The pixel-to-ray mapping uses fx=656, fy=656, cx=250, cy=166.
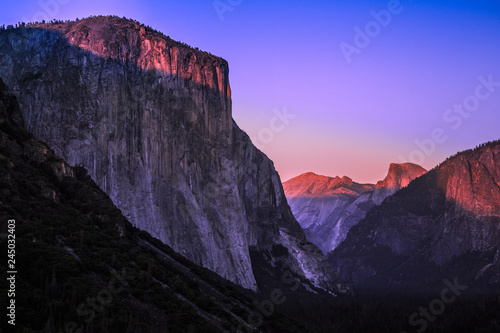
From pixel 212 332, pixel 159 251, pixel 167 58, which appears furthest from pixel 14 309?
pixel 167 58

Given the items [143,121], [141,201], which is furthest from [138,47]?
[141,201]

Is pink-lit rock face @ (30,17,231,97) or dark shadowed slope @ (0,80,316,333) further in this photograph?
pink-lit rock face @ (30,17,231,97)

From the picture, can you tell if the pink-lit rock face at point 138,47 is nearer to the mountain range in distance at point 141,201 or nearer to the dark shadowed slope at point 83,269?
the mountain range in distance at point 141,201

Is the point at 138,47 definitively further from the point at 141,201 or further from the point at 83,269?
the point at 83,269

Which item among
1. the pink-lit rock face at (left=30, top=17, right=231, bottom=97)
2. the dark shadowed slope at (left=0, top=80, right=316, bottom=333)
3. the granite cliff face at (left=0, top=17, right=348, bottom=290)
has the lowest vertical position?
the dark shadowed slope at (left=0, top=80, right=316, bottom=333)

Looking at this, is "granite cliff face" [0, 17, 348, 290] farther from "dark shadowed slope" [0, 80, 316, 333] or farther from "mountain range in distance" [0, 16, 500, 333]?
"dark shadowed slope" [0, 80, 316, 333]

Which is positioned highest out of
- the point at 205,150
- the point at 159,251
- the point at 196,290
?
the point at 205,150

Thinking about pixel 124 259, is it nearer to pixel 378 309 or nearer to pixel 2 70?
pixel 2 70

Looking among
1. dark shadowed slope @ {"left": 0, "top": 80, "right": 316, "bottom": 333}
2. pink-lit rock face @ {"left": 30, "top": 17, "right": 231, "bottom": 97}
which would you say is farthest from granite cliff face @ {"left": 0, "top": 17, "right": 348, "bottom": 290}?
dark shadowed slope @ {"left": 0, "top": 80, "right": 316, "bottom": 333}
